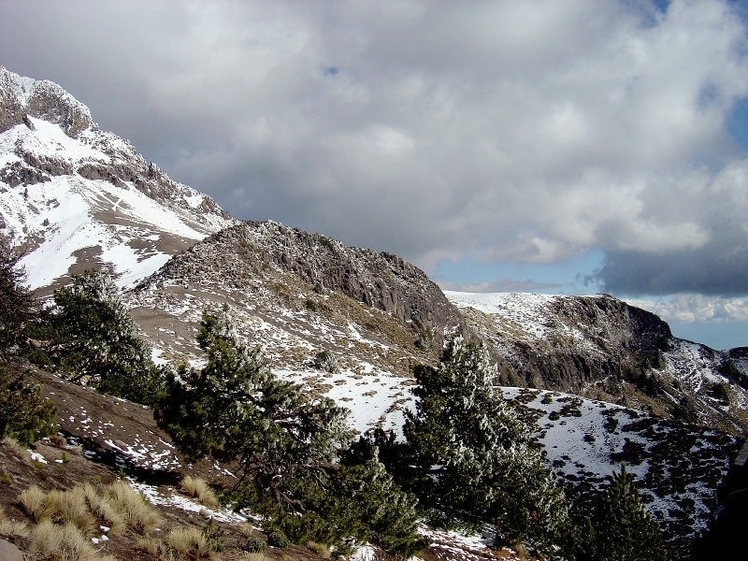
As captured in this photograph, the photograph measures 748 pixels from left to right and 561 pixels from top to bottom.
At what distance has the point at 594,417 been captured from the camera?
39.6 m

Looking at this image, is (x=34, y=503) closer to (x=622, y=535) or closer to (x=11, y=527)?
(x=11, y=527)

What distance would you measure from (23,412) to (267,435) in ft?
22.4

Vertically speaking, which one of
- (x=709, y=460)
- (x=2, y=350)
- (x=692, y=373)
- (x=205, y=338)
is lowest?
(x=2, y=350)

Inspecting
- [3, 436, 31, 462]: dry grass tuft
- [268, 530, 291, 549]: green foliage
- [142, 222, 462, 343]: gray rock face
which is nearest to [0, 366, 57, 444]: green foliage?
[3, 436, 31, 462]: dry grass tuft

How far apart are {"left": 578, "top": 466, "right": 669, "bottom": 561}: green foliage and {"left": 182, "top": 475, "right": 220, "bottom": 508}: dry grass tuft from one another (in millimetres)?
13690

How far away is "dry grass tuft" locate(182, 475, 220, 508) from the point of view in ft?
51.6

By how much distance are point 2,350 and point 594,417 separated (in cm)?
3906

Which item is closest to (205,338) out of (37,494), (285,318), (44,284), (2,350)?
(37,494)

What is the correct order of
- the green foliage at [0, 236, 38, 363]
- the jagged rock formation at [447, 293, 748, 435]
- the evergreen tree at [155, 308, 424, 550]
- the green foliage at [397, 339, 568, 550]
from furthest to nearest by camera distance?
the jagged rock formation at [447, 293, 748, 435] < the green foliage at [397, 339, 568, 550] < the green foliage at [0, 236, 38, 363] < the evergreen tree at [155, 308, 424, 550]

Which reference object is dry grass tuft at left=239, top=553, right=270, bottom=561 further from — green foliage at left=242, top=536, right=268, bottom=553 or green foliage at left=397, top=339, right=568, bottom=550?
green foliage at left=397, top=339, right=568, bottom=550

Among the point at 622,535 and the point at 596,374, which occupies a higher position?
the point at 596,374

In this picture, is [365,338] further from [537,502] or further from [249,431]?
[249,431]

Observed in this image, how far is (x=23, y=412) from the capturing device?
13.9 metres

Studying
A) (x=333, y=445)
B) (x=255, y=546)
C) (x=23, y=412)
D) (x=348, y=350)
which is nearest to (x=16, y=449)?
(x=23, y=412)
